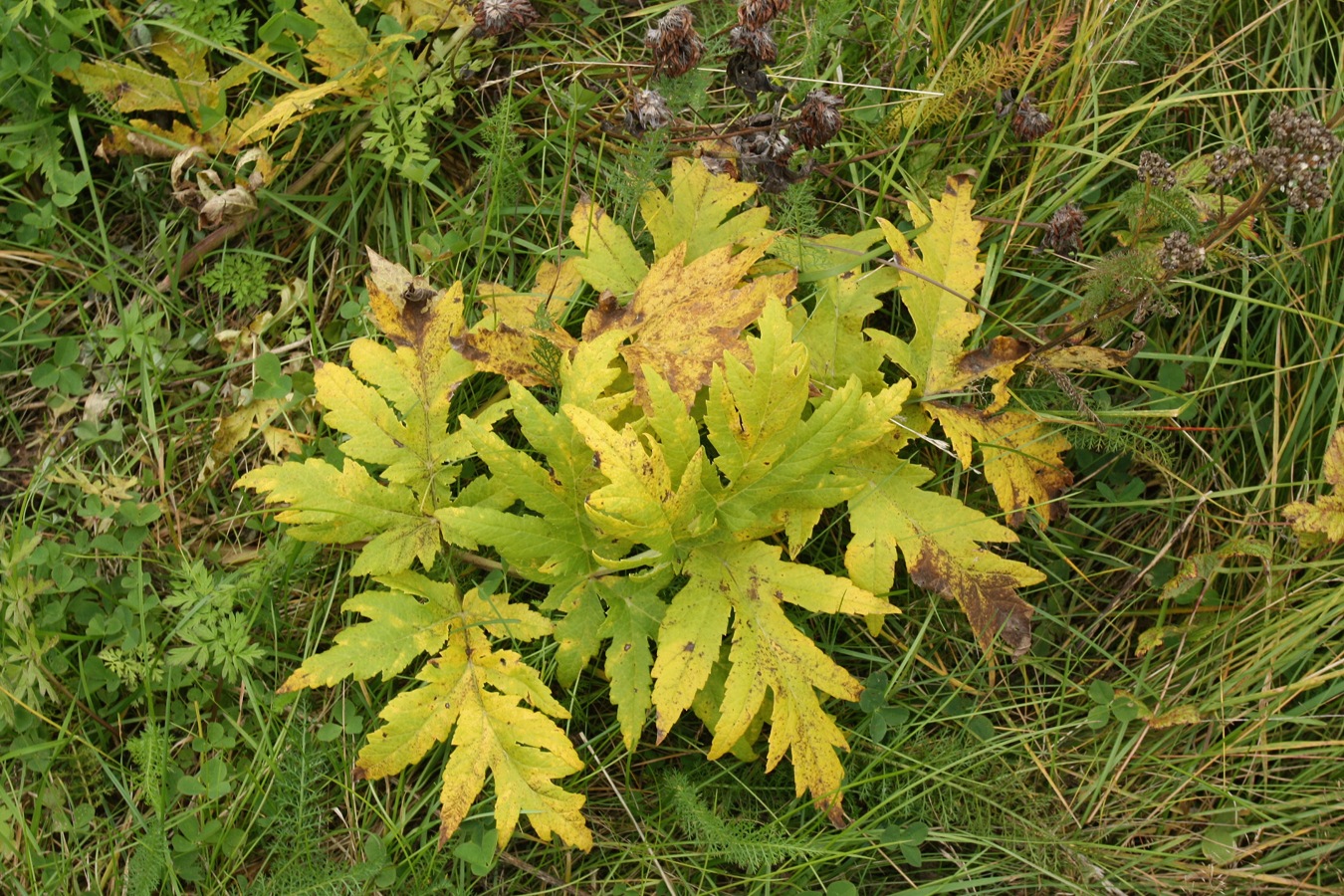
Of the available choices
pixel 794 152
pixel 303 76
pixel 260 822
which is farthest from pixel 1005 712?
pixel 303 76

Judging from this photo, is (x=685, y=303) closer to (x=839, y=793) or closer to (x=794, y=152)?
(x=794, y=152)

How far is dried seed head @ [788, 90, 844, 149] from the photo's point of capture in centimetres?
252

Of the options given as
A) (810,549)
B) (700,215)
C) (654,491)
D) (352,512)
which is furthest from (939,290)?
(352,512)

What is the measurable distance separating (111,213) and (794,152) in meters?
1.99

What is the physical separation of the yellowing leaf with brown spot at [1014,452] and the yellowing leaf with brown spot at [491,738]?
1.14 metres

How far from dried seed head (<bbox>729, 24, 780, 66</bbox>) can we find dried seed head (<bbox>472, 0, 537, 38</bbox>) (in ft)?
1.81

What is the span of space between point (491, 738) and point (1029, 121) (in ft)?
6.75

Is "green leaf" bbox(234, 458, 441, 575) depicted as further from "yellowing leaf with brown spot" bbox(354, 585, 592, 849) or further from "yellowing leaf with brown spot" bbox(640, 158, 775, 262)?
"yellowing leaf with brown spot" bbox(640, 158, 775, 262)

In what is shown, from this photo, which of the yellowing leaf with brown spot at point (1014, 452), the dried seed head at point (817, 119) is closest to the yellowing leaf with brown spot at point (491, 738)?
the yellowing leaf with brown spot at point (1014, 452)

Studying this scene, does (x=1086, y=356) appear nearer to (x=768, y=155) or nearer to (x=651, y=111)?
(x=768, y=155)

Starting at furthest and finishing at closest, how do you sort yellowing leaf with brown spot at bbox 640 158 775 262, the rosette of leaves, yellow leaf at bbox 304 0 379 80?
yellow leaf at bbox 304 0 379 80 → yellowing leaf with brown spot at bbox 640 158 775 262 → the rosette of leaves

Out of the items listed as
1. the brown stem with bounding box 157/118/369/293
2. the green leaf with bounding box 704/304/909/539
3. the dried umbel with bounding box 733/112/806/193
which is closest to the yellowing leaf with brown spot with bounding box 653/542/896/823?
the green leaf with bounding box 704/304/909/539

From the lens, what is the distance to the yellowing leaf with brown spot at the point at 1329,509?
2.59 m

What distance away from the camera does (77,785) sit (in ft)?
8.81
